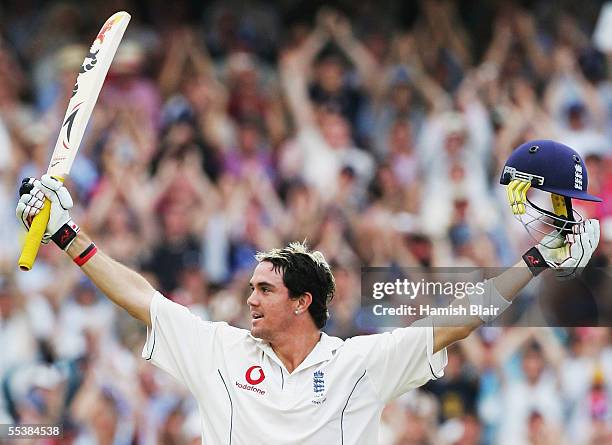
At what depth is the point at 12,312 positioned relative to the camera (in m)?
10.8

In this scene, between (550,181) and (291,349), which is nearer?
(550,181)

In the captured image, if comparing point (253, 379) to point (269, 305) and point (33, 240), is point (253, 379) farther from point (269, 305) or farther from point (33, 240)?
point (33, 240)

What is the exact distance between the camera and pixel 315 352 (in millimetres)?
5750

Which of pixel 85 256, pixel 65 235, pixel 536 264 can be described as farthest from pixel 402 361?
pixel 65 235

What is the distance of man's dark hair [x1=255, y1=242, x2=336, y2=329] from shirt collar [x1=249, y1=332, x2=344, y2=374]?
0.42 feet

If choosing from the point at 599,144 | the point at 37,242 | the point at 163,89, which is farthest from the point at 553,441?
the point at 37,242

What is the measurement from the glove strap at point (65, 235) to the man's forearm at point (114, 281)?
0.7 inches

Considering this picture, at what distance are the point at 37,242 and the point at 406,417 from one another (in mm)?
5137

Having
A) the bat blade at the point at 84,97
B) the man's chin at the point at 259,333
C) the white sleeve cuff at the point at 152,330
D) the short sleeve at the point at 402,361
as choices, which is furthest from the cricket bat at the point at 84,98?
the short sleeve at the point at 402,361

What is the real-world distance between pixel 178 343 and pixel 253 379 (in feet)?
1.16

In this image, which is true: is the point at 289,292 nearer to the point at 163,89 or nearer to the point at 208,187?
the point at 208,187

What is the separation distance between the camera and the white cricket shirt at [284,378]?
552 centimetres

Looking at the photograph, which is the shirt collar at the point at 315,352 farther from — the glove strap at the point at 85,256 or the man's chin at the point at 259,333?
the glove strap at the point at 85,256

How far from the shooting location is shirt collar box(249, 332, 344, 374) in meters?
5.69
